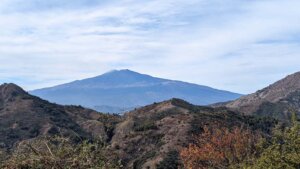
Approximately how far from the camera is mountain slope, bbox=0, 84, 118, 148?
84.2 meters

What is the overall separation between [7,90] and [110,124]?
3674 centimetres

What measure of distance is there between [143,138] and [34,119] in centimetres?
3151

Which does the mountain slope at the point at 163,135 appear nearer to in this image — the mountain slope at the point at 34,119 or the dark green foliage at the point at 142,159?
the dark green foliage at the point at 142,159

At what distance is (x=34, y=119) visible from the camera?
9219 cm

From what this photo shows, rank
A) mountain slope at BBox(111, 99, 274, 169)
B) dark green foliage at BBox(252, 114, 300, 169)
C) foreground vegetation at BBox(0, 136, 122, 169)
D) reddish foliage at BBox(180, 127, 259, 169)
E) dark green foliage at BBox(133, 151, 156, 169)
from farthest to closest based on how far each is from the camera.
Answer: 1. mountain slope at BBox(111, 99, 274, 169)
2. dark green foliage at BBox(133, 151, 156, 169)
3. reddish foliage at BBox(180, 127, 259, 169)
4. dark green foliage at BBox(252, 114, 300, 169)
5. foreground vegetation at BBox(0, 136, 122, 169)

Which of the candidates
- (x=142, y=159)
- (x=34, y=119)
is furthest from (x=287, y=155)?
(x=34, y=119)

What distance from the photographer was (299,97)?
17450 centimetres

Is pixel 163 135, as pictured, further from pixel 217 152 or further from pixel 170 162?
pixel 217 152

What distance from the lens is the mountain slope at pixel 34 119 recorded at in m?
84.2

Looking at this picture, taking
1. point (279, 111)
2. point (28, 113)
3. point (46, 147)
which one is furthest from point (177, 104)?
point (46, 147)

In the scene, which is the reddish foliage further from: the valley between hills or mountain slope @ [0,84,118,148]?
mountain slope @ [0,84,118,148]

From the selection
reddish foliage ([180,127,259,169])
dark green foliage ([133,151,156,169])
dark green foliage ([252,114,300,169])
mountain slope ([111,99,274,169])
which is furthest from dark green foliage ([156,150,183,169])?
dark green foliage ([252,114,300,169])

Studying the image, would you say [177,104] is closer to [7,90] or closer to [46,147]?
[7,90]

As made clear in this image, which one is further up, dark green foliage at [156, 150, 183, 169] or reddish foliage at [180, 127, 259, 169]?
reddish foliage at [180, 127, 259, 169]
